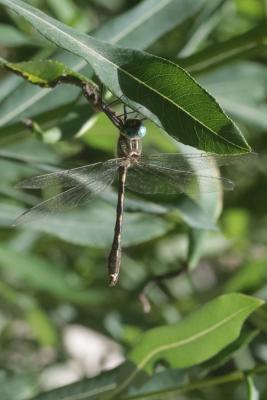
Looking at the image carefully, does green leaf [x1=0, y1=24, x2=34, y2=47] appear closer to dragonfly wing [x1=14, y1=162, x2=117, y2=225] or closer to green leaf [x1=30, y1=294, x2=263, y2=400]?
dragonfly wing [x1=14, y1=162, x2=117, y2=225]

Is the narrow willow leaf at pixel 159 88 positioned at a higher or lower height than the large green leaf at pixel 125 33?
lower

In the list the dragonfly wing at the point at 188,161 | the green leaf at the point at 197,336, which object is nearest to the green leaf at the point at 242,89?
the dragonfly wing at the point at 188,161

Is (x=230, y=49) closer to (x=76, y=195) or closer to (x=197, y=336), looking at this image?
(x=76, y=195)

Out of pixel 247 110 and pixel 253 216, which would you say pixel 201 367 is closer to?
pixel 247 110

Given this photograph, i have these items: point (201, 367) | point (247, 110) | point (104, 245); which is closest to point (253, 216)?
point (247, 110)

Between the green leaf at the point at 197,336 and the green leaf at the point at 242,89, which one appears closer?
the green leaf at the point at 197,336

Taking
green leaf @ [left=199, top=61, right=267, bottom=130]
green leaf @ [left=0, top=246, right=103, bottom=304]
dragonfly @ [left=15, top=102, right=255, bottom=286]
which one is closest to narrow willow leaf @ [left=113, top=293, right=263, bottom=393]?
dragonfly @ [left=15, top=102, right=255, bottom=286]

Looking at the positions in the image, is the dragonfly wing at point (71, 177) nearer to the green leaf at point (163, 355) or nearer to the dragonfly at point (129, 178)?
the dragonfly at point (129, 178)
